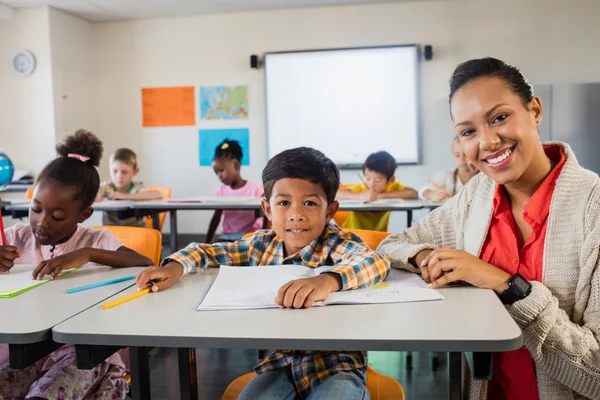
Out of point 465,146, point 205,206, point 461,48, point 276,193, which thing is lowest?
point 205,206

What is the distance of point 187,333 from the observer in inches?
35.3

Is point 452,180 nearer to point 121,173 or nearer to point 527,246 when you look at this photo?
point 121,173

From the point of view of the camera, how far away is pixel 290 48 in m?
5.70

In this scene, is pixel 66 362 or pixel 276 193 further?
pixel 276 193

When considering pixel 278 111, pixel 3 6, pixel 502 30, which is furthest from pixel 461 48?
pixel 3 6

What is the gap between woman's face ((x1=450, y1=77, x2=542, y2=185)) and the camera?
1.14 metres

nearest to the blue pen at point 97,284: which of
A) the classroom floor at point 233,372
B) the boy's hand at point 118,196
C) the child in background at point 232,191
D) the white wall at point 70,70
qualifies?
the classroom floor at point 233,372

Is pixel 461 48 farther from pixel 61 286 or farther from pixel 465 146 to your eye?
pixel 61 286

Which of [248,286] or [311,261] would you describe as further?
[311,261]

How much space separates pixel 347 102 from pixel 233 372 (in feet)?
12.3

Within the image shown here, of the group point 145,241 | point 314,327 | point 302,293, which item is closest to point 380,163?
point 145,241

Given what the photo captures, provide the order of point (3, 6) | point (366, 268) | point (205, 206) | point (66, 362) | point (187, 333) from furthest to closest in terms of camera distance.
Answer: point (3, 6), point (205, 206), point (66, 362), point (366, 268), point (187, 333)

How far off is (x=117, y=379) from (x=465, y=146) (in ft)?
3.31

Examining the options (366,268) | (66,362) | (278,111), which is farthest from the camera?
(278,111)
